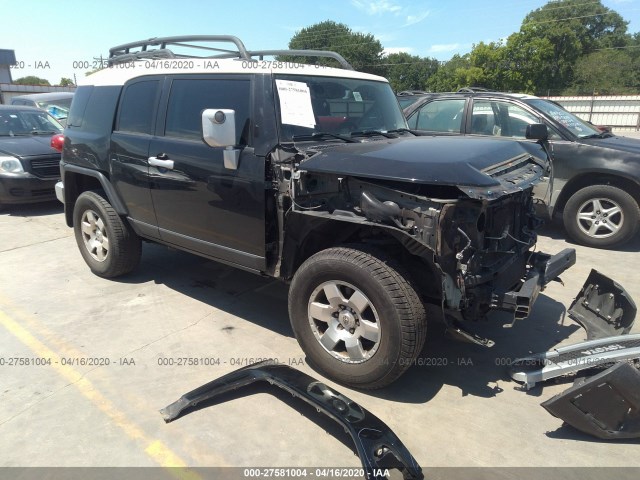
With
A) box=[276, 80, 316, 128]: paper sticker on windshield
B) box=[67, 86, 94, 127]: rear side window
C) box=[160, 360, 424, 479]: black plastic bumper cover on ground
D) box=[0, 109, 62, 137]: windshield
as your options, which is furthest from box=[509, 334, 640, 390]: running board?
box=[0, 109, 62, 137]: windshield

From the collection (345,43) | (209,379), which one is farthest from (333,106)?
(345,43)

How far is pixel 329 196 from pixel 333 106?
3.41 ft

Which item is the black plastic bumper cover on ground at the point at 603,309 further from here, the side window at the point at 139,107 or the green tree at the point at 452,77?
the green tree at the point at 452,77

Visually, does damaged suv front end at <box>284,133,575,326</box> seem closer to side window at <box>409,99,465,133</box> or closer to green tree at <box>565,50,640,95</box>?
side window at <box>409,99,465,133</box>

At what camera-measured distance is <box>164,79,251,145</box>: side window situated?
346cm

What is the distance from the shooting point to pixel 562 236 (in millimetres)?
6641

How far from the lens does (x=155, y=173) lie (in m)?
4.08

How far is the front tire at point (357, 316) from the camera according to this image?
278 cm

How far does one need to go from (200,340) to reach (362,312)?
155cm

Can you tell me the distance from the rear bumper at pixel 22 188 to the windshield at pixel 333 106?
6.23 meters

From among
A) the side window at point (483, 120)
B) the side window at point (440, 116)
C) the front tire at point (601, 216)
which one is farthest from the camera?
the side window at point (440, 116)

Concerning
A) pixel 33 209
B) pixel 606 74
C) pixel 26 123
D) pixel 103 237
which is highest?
pixel 606 74

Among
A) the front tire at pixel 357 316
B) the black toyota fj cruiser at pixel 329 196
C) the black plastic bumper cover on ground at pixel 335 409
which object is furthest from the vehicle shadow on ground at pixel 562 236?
the black plastic bumper cover on ground at pixel 335 409

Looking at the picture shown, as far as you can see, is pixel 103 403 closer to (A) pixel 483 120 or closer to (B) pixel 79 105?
(B) pixel 79 105
